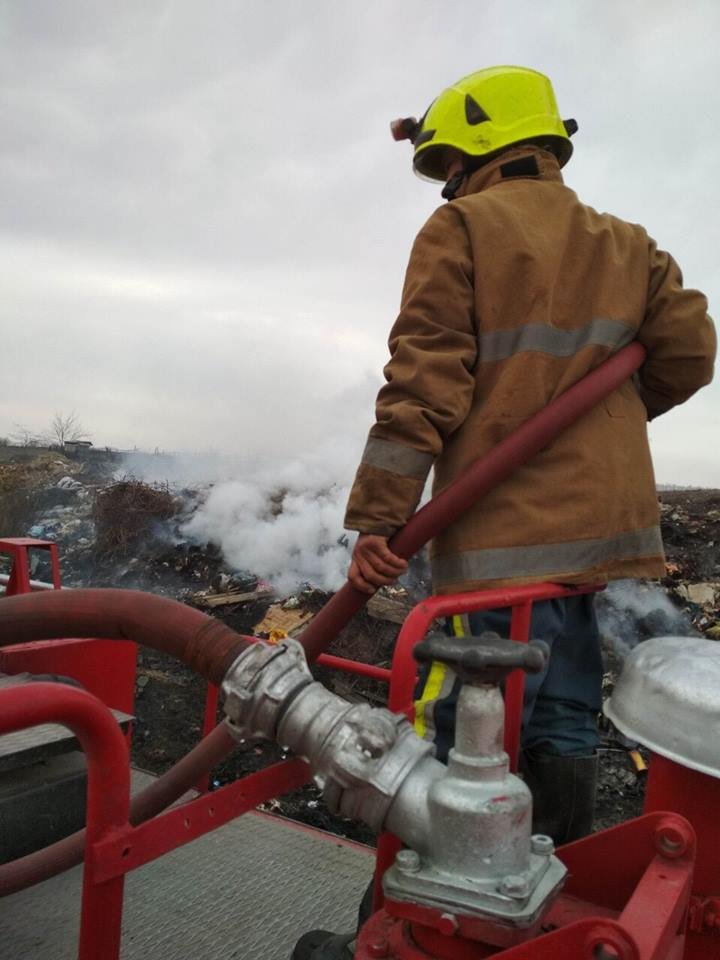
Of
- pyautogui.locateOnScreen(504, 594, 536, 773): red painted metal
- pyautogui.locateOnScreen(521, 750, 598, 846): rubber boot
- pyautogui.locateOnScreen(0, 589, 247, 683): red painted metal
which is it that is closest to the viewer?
pyautogui.locateOnScreen(0, 589, 247, 683): red painted metal

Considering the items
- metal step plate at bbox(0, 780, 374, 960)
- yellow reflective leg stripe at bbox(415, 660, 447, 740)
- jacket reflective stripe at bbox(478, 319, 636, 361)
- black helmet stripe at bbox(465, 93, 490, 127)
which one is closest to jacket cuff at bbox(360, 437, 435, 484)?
jacket reflective stripe at bbox(478, 319, 636, 361)

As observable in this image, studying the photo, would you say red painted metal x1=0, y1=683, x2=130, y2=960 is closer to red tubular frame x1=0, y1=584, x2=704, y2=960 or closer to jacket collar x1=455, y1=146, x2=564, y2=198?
red tubular frame x1=0, y1=584, x2=704, y2=960

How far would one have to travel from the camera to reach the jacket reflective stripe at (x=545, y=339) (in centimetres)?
202

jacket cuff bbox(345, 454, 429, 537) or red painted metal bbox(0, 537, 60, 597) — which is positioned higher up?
jacket cuff bbox(345, 454, 429, 537)

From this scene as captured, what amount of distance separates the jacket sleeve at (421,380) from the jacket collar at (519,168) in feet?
1.03

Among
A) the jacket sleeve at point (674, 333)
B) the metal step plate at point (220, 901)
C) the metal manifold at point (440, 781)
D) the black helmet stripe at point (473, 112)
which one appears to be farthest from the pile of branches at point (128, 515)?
the metal manifold at point (440, 781)

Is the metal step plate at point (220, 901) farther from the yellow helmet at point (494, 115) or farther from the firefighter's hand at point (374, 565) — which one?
the yellow helmet at point (494, 115)

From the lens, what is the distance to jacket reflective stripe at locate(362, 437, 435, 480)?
1.90 metres

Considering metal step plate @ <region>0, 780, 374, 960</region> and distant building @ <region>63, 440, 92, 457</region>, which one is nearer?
metal step plate @ <region>0, 780, 374, 960</region>

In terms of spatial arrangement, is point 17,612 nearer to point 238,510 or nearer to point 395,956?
point 395,956

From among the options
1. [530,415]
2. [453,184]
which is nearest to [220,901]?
[530,415]

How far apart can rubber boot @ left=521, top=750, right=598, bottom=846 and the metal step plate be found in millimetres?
781

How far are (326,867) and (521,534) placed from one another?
150 centimetres

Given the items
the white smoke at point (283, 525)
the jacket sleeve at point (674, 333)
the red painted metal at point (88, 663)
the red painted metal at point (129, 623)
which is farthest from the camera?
the white smoke at point (283, 525)
